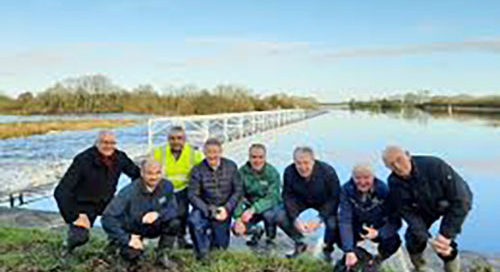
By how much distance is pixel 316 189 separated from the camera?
14.3ft

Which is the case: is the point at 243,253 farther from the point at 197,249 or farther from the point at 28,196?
the point at 28,196

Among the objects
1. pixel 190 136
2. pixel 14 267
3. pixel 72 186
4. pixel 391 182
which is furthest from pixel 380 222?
pixel 190 136

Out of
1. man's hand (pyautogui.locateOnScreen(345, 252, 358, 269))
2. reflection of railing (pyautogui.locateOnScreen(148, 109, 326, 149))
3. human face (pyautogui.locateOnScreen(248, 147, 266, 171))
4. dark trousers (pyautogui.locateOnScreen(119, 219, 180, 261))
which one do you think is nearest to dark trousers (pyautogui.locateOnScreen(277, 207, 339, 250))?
human face (pyautogui.locateOnScreen(248, 147, 266, 171))

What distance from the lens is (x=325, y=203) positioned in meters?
4.38

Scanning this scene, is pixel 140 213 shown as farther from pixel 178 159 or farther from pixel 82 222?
pixel 178 159

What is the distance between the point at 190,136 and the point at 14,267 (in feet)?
42.8

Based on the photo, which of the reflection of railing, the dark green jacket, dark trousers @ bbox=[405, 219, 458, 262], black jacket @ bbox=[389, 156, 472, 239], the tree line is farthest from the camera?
the tree line

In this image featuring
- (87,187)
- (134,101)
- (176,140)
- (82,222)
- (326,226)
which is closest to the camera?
(82,222)

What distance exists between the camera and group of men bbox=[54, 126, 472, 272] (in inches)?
141

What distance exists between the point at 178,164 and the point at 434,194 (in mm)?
2229

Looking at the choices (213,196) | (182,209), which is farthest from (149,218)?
(213,196)

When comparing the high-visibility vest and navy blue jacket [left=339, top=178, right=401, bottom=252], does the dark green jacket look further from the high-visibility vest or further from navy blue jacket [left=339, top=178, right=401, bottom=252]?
navy blue jacket [left=339, top=178, right=401, bottom=252]

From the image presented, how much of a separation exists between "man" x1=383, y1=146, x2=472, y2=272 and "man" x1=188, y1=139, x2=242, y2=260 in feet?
4.58

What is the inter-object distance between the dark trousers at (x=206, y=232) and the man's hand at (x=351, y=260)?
1.17 metres
